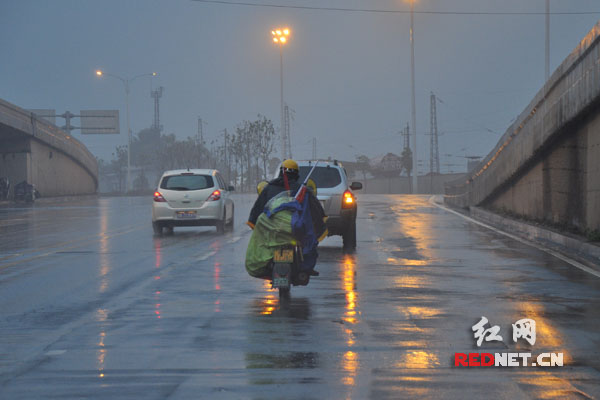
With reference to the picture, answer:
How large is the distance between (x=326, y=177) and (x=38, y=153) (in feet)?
140

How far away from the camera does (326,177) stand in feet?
57.2

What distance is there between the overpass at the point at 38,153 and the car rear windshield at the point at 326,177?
3236 centimetres

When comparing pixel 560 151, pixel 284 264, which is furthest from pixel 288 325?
pixel 560 151

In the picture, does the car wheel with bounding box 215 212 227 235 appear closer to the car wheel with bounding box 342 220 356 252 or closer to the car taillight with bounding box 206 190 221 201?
the car taillight with bounding box 206 190 221 201

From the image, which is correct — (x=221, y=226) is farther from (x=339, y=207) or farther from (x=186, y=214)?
(x=339, y=207)

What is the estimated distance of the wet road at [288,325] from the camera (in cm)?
608

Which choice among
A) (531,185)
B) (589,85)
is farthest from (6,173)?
(589,85)

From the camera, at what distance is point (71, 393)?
586 centimetres

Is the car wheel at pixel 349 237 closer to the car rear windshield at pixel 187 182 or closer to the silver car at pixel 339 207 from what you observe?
the silver car at pixel 339 207

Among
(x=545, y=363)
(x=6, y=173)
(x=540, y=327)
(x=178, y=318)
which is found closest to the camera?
(x=545, y=363)

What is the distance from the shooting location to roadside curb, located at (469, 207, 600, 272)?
14805 millimetres

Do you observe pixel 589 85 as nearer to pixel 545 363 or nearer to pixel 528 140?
pixel 528 140

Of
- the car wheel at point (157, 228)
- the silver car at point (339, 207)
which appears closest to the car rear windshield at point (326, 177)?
the silver car at point (339, 207)

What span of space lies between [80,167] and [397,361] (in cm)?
6396
